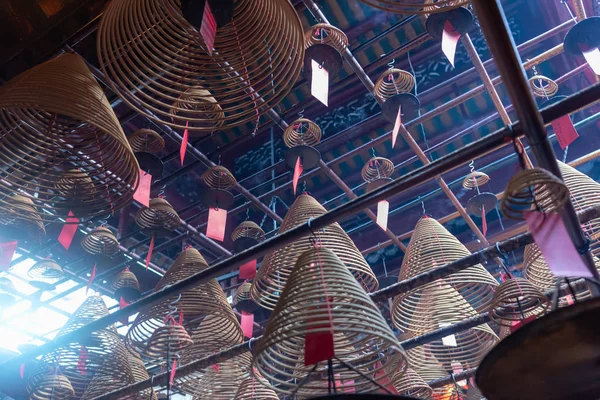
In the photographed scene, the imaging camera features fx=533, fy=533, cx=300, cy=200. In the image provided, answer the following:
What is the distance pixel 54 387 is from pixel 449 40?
4.18 m

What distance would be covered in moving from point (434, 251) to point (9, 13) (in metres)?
4.10

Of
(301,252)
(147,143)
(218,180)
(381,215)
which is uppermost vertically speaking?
(147,143)

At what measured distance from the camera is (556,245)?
185cm

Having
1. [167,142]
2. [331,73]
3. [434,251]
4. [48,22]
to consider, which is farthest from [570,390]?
[167,142]

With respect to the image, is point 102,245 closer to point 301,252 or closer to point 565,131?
point 301,252

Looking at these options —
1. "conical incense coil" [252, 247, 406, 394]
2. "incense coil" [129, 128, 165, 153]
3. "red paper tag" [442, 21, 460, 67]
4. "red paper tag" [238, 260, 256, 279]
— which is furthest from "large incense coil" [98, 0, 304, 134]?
"incense coil" [129, 128, 165, 153]

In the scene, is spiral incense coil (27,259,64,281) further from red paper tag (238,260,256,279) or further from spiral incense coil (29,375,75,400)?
red paper tag (238,260,256,279)

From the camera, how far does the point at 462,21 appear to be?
12.3 feet

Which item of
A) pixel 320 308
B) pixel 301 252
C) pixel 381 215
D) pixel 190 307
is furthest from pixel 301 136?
pixel 320 308

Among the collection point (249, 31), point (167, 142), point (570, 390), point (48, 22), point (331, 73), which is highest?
point (167, 142)

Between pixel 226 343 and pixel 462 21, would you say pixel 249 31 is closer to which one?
pixel 462 21

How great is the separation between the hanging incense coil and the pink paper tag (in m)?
4.80

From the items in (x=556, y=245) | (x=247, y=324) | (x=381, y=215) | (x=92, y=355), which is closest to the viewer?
(x=556, y=245)

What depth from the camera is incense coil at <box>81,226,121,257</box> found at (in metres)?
6.52
